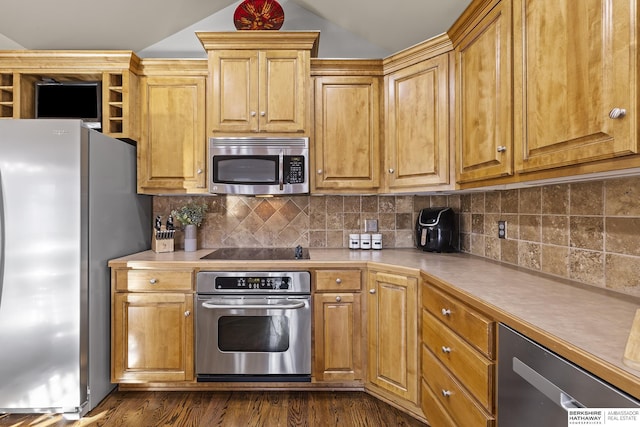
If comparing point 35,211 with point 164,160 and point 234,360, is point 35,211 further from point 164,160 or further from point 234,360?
point 234,360

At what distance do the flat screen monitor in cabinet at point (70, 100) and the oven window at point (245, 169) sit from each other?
0.91 m

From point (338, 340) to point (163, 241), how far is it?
1475 mm

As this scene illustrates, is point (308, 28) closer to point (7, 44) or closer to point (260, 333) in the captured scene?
point (7, 44)

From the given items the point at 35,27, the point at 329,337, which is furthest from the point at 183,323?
the point at 35,27

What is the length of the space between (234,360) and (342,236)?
4.02 feet

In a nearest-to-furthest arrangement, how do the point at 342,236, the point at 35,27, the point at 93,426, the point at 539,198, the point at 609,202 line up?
the point at 609,202 → the point at 539,198 → the point at 93,426 → the point at 35,27 → the point at 342,236

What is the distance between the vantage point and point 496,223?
2.06 metres

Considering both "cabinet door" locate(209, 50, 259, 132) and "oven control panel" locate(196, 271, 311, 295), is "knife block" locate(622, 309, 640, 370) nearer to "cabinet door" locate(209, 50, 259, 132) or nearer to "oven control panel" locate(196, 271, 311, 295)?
"oven control panel" locate(196, 271, 311, 295)

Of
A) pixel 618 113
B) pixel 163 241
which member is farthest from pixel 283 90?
pixel 618 113

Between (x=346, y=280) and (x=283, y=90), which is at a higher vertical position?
(x=283, y=90)

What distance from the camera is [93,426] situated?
1878 millimetres

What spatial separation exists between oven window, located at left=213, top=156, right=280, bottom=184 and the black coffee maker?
3.73 feet

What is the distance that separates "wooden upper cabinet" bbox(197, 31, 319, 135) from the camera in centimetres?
236

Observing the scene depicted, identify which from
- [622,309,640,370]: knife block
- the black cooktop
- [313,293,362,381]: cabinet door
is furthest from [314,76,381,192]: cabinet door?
[622,309,640,370]: knife block
